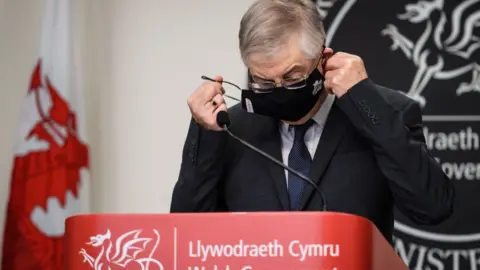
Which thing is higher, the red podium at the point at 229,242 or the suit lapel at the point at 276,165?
the suit lapel at the point at 276,165

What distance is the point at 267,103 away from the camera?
197cm

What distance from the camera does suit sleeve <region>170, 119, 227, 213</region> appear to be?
78.4 inches

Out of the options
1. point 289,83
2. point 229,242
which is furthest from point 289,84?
point 229,242

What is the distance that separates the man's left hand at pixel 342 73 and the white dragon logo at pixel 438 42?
1.61 m

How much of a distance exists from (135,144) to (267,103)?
1.75m

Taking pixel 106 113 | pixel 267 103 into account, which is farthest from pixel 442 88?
pixel 267 103

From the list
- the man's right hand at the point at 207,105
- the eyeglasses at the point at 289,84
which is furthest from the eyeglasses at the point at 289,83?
the man's right hand at the point at 207,105

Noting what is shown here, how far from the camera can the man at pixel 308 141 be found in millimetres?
1896

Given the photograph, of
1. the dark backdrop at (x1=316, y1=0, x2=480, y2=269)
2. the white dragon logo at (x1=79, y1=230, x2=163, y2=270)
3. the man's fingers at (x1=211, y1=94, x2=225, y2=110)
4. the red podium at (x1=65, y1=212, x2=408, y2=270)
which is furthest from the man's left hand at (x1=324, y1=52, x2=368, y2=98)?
the dark backdrop at (x1=316, y1=0, x2=480, y2=269)

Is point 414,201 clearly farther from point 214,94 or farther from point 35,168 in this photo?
point 35,168

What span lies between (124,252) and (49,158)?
1985 millimetres

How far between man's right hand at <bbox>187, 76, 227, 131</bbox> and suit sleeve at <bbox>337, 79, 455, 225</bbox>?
0.30 m

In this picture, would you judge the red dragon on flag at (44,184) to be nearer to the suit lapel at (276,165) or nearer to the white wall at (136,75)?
the white wall at (136,75)

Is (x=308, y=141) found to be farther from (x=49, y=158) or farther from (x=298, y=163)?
(x=49, y=158)
